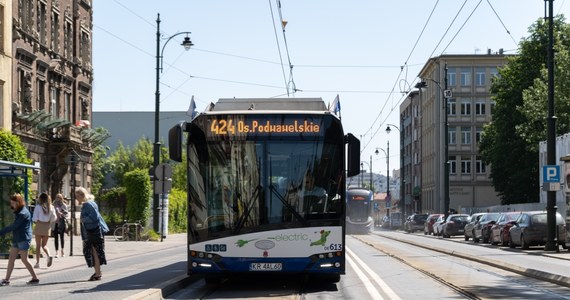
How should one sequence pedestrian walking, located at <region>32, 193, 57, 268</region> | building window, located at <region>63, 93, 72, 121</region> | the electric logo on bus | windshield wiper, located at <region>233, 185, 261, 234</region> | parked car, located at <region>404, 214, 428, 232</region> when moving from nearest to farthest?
windshield wiper, located at <region>233, 185, 261, 234</region> → the electric logo on bus → pedestrian walking, located at <region>32, 193, 57, 268</region> → building window, located at <region>63, 93, 72, 121</region> → parked car, located at <region>404, 214, 428, 232</region>

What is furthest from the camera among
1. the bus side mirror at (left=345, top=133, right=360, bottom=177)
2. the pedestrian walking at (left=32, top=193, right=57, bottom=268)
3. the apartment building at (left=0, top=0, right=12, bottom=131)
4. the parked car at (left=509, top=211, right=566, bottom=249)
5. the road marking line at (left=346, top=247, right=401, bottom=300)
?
the parked car at (left=509, top=211, right=566, bottom=249)

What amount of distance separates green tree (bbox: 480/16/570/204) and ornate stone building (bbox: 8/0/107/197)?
100 ft

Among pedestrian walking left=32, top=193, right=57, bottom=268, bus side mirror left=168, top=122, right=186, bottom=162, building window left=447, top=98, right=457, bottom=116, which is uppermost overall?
building window left=447, top=98, right=457, bottom=116

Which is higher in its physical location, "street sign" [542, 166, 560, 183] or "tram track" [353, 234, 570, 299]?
"street sign" [542, 166, 560, 183]

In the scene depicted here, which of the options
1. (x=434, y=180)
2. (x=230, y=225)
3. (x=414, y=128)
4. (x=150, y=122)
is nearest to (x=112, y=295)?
(x=230, y=225)

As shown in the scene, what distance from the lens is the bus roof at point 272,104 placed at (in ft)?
58.4

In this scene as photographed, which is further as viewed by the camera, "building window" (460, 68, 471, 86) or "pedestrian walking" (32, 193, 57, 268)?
"building window" (460, 68, 471, 86)

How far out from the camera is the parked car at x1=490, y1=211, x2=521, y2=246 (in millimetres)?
39812

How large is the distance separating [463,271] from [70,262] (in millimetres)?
9515

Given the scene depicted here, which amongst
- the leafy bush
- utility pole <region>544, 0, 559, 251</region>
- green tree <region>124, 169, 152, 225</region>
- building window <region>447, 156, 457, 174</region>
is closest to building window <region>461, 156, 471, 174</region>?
building window <region>447, 156, 457, 174</region>

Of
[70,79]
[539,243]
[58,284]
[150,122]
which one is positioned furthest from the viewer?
[150,122]

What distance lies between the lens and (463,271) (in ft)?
73.0

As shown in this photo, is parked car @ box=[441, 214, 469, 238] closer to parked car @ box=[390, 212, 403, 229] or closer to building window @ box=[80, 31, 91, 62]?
building window @ box=[80, 31, 91, 62]

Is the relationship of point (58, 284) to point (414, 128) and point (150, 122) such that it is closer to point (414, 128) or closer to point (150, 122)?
point (150, 122)
